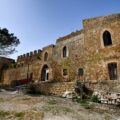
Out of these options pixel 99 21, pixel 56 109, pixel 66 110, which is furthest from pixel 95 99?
pixel 99 21

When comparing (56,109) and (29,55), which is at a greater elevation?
(29,55)

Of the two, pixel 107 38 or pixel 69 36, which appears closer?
pixel 107 38

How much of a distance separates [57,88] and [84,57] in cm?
581

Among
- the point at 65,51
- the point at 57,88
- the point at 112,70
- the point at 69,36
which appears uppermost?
the point at 69,36

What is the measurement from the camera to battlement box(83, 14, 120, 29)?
17844 mm

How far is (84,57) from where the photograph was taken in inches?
762

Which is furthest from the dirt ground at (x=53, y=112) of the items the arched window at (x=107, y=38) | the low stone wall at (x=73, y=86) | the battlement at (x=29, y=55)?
the battlement at (x=29, y=55)

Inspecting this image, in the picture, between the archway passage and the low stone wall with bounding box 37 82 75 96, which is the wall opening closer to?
the low stone wall with bounding box 37 82 75 96

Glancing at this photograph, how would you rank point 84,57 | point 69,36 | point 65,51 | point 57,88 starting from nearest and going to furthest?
point 57,88, point 84,57, point 69,36, point 65,51

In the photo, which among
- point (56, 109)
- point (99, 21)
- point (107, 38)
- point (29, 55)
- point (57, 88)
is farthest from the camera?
point (29, 55)

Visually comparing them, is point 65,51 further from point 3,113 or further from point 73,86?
point 3,113

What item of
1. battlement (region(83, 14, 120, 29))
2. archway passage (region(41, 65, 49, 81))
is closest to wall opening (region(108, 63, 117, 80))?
battlement (region(83, 14, 120, 29))

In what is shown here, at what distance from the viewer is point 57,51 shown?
76.6ft

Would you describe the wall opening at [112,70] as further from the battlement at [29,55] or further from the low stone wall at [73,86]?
the battlement at [29,55]
